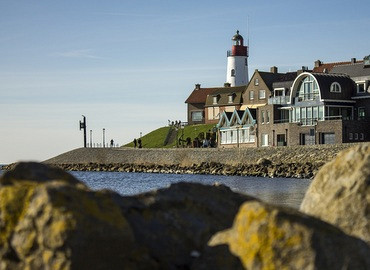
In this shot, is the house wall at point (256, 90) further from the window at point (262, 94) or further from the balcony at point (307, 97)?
the balcony at point (307, 97)

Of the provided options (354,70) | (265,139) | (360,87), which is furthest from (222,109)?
(360,87)

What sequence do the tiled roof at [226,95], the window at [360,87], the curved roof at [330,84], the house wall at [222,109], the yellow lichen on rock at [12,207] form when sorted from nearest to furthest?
1. the yellow lichen on rock at [12,207]
2. the curved roof at [330,84]
3. the window at [360,87]
4. the tiled roof at [226,95]
5. the house wall at [222,109]

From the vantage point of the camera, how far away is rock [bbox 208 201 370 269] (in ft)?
23.0

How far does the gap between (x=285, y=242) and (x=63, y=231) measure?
2.11 metres

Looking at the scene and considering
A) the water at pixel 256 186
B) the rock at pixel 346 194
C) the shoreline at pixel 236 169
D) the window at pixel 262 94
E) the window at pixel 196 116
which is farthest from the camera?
the window at pixel 196 116

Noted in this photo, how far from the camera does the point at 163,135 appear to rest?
118 meters

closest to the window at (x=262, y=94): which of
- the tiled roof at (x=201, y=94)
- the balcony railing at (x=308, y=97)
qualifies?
the balcony railing at (x=308, y=97)

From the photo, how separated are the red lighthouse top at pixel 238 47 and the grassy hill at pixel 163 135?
39.3 ft

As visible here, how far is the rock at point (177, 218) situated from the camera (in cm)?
775

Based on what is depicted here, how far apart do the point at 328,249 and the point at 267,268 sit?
0.62m

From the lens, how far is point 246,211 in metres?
7.28

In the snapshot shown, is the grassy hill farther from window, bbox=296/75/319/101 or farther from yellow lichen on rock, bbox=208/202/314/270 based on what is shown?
yellow lichen on rock, bbox=208/202/314/270

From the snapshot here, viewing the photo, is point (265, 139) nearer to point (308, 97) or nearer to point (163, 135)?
point (308, 97)

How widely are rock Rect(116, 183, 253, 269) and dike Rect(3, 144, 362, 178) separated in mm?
48533
